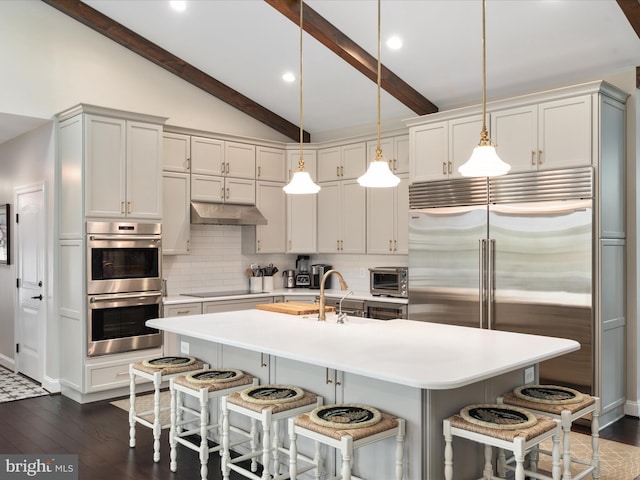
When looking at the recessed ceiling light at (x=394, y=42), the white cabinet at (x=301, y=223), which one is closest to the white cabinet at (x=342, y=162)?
the white cabinet at (x=301, y=223)

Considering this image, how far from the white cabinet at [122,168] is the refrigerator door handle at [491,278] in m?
3.20

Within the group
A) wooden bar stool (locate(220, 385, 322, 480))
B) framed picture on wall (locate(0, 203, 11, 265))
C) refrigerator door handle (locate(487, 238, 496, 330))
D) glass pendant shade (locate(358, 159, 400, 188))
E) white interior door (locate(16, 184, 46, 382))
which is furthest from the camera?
framed picture on wall (locate(0, 203, 11, 265))

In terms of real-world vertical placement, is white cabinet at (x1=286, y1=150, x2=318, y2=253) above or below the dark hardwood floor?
above

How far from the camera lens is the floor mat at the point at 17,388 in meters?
5.50

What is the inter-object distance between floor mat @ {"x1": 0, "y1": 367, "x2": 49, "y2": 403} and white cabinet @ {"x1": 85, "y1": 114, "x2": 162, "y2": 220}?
191 centimetres

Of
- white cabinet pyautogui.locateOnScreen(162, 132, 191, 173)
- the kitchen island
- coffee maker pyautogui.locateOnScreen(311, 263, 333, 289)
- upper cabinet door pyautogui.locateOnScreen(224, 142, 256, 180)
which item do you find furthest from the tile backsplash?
the kitchen island

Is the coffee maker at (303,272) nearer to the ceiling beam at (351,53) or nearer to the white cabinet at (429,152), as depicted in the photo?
the white cabinet at (429,152)

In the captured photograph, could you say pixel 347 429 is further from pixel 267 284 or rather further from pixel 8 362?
pixel 8 362

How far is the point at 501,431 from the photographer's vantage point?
8.43 feet

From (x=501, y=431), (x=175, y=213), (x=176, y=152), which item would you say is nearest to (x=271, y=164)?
(x=176, y=152)

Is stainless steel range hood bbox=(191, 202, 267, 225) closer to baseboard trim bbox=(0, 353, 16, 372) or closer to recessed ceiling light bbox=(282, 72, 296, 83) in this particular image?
recessed ceiling light bbox=(282, 72, 296, 83)

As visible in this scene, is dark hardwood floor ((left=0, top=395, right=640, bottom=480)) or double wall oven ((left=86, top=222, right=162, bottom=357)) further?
double wall oven ((left=86, top=222, right=162, bottom=357))

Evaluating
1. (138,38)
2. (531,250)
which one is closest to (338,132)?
(138,38)

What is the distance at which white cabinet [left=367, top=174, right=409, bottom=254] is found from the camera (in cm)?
620
